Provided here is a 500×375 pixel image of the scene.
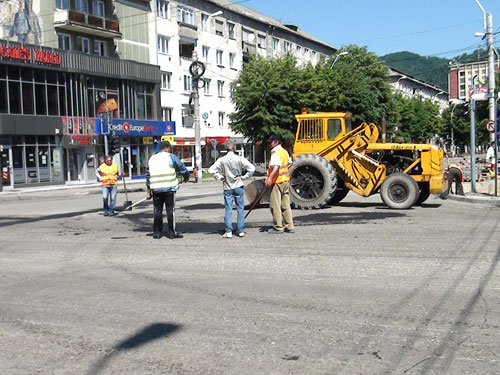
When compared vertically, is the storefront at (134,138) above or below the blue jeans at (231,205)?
above

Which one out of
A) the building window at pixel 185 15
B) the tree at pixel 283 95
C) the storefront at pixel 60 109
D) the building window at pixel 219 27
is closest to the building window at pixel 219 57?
the building window at pixel 219 27

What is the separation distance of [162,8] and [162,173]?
40.4 meters

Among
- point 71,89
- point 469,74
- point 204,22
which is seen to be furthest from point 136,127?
point 469,74

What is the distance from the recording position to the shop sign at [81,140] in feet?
126

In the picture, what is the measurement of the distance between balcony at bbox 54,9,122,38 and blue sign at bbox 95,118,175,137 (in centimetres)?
596

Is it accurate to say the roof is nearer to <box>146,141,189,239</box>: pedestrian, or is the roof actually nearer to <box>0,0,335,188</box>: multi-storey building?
<box>0,0,335,188</box>: multi-storey building

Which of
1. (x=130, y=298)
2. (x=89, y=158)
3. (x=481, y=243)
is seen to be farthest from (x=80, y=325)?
(x=89, y=158)

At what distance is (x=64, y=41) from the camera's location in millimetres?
38719

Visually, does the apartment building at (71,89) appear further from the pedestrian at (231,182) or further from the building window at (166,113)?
the pedestrian at (231,182)

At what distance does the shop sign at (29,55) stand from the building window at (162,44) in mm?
11842

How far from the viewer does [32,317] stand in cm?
583

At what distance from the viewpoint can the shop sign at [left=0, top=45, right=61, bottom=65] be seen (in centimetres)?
3384

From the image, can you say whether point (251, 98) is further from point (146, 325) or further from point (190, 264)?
point (146, 325)

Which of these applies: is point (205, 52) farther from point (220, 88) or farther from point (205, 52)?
point (220, 88)
